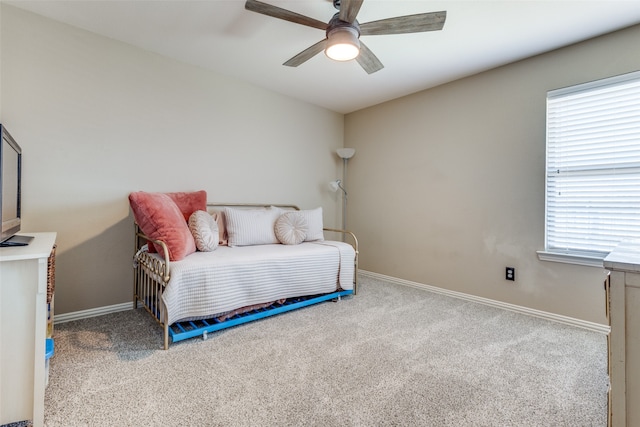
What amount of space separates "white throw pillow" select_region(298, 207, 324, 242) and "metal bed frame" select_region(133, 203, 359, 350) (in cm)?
63

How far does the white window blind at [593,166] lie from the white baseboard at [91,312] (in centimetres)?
367

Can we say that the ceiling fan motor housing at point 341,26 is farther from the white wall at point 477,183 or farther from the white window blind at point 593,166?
the white window blind at point 593,166

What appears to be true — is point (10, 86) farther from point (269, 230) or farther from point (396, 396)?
point (396, 396)

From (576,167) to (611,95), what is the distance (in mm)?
559

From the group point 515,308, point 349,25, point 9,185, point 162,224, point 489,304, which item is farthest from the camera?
point 489,304

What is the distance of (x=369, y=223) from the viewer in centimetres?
390

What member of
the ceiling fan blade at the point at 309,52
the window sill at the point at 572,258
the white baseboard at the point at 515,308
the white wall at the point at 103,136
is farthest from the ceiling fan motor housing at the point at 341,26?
the white baseboard at the point at 515,308

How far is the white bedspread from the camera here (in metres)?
1.91

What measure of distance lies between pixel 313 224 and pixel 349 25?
1.88 meters

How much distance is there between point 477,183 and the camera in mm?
2906

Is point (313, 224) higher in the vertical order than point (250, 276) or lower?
higher

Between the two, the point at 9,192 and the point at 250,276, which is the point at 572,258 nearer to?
the point at 250,276

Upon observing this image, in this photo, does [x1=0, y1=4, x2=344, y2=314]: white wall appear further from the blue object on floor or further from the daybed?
the blue object on floor

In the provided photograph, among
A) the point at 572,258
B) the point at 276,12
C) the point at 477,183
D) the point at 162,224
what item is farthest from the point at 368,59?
the point at 572,258
